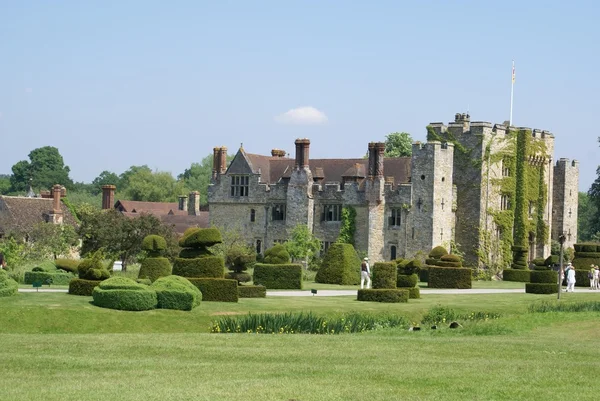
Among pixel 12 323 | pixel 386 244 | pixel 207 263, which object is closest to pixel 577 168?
pixel 386 244

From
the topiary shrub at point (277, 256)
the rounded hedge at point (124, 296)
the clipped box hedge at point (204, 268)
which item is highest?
the topiary shrub at point (277, 256)

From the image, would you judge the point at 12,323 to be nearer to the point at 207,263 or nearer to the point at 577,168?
the point at 207,263

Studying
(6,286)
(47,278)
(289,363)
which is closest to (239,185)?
(47,278)

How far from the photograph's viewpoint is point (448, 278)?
2340 inches

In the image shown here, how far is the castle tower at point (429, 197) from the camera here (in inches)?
2840

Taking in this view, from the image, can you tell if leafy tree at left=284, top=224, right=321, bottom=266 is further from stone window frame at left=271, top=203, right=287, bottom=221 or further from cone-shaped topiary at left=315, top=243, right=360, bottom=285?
cone-shaped topiary at left=315, top=243, right=360, bottom=285

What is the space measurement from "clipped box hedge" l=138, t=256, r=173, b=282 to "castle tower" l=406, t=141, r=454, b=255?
2985 centimetres

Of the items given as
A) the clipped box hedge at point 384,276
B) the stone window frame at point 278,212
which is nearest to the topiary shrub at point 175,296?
→ the clipped box hedge at point 384,276

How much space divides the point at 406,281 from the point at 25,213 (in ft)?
139

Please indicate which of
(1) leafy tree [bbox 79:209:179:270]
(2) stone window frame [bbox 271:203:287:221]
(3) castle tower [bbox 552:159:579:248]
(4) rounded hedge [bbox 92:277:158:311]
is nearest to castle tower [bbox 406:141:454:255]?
(2) stone window frame [bbox 271:203:287:221]

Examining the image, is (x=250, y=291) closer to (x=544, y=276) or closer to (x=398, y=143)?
(x=544, y=276)

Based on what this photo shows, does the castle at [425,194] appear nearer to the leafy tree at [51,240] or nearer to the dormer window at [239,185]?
the dormer window at [239,185]

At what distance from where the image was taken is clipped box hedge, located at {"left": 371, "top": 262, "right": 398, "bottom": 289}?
47094 mm

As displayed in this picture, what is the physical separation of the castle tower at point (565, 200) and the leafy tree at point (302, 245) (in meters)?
19.2
